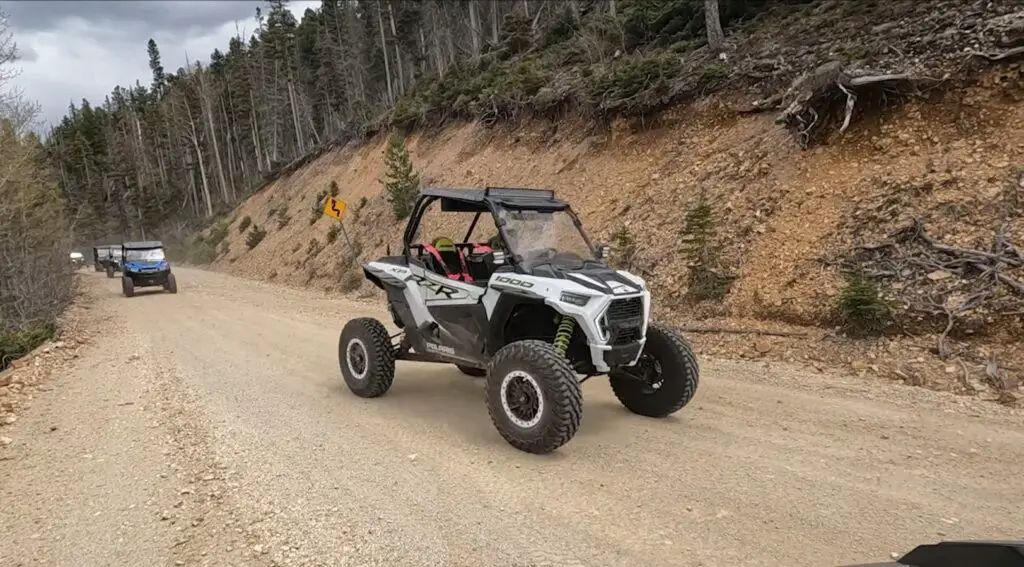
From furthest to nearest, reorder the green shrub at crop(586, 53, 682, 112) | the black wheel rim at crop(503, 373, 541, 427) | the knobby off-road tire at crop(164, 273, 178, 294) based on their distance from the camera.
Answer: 1. the knobby off-road tire at crop(164, 273, 178, 294)
2. the green shrub at crop(586, 53, 682, 112)
3. the black wheel rim at crop(503, 373, 541, 427)

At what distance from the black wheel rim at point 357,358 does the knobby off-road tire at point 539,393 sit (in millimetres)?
2306

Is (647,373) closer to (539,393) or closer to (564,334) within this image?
(564,334)

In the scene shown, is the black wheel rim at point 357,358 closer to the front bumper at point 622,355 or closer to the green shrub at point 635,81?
the front bumper at point 622,355

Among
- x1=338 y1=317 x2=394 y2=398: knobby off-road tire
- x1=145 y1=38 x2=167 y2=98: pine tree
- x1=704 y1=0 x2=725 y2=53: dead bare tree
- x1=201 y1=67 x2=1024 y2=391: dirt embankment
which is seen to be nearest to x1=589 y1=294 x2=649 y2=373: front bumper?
x1=338 y1=317 x2=394 y2=398: knobby off-road tire

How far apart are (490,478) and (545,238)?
2.38 meters

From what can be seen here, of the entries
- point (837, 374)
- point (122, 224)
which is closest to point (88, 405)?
point (837, 374)

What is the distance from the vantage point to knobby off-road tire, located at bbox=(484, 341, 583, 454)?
4.72 m

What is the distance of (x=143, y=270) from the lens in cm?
2183

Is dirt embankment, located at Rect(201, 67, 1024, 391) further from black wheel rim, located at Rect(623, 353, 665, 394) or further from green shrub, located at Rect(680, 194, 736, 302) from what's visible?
black wheel rim, located at Rect(623, 353, 665, 394)

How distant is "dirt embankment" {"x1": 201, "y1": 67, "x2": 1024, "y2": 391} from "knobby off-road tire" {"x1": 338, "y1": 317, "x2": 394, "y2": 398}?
4564 mm

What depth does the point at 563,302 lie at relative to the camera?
5.05 meters

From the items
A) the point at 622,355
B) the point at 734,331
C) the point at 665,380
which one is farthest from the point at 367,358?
the point at 734,331

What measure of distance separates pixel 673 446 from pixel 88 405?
22.2 feet

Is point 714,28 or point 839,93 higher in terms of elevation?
point 714,28
